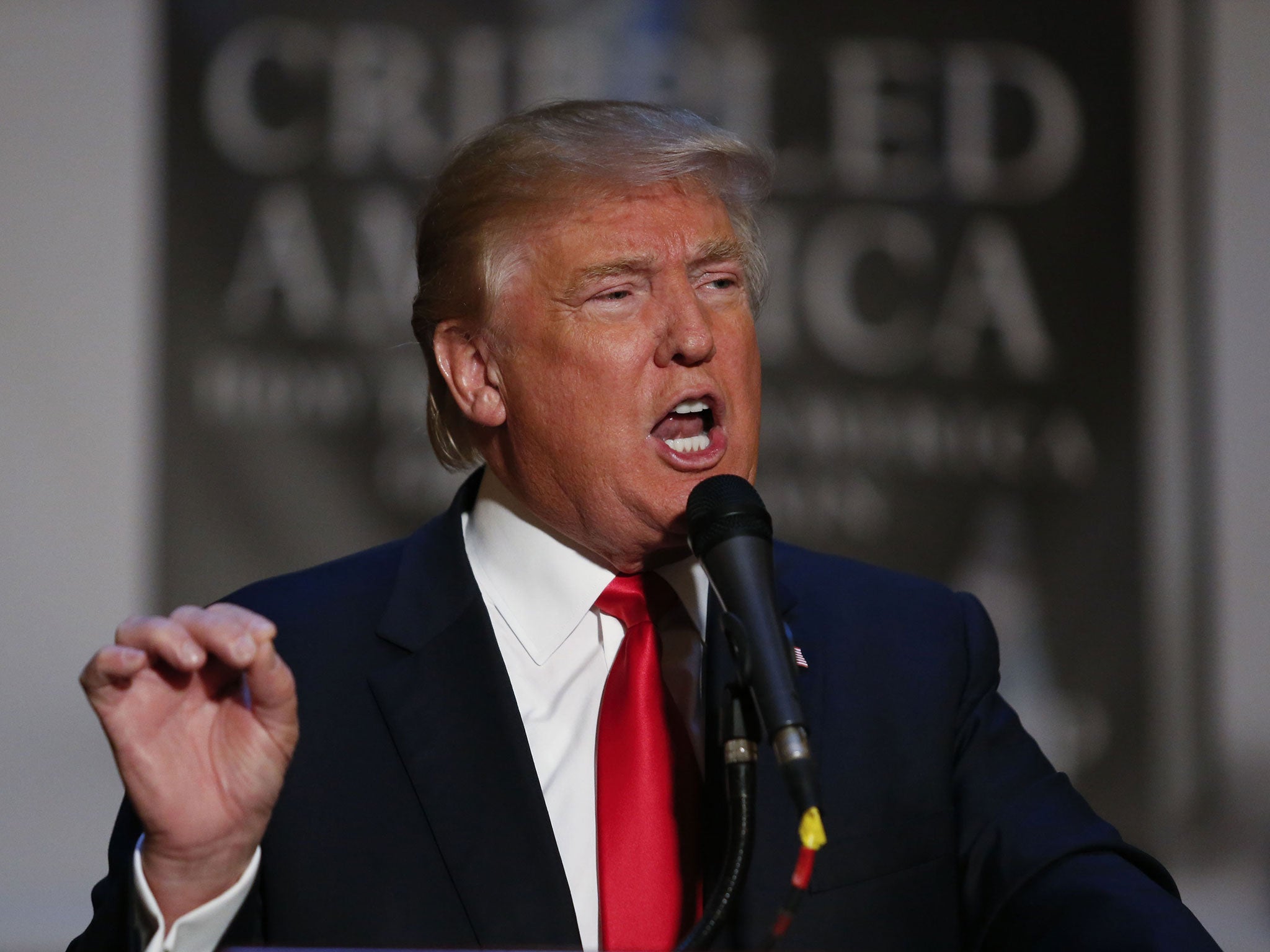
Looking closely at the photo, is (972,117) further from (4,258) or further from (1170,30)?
(4,258)

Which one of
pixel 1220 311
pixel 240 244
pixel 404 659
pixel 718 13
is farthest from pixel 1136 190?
pixel 404 659

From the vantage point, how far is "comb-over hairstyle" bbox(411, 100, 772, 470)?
1653 mm

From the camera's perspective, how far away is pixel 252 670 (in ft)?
3.84

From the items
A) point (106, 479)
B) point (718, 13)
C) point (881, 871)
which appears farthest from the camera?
point (718, 13)

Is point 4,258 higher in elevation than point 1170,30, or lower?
lower

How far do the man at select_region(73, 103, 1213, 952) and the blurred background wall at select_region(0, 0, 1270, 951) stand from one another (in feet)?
4.25

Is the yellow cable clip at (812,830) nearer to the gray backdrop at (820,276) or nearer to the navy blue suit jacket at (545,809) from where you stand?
the navy blue suit jacket at (545,809)

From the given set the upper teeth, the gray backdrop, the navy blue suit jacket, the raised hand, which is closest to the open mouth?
the upper teeth

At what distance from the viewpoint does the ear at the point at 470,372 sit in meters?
1.73

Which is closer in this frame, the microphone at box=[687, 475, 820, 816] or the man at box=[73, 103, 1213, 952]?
the microphone at box=[687, 475, 820, 816]

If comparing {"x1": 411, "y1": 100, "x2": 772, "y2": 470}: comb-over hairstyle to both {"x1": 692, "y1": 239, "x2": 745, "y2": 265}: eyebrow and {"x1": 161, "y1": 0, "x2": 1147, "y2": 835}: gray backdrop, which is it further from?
{"x1": 161, "y1": 0, "x2": 1147, "y2": 835}: gray backdrop

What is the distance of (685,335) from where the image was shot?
1556mm

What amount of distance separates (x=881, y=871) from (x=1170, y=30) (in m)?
2.57

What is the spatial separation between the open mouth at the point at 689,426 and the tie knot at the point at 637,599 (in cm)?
18
